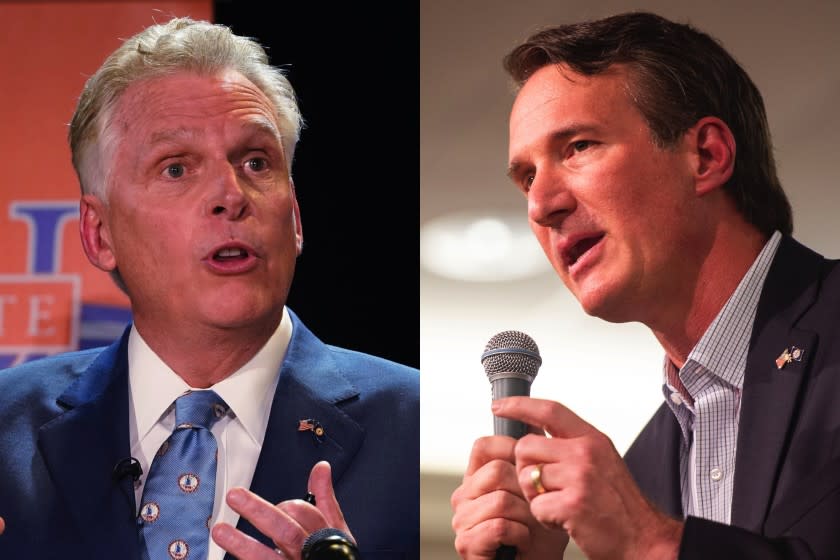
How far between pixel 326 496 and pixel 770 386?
101 cm

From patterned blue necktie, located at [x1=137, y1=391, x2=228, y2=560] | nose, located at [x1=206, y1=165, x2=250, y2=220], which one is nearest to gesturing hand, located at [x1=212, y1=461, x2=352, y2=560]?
patterned blue necktie, located at [x1=137, y1=391, x2=228, y2=560]

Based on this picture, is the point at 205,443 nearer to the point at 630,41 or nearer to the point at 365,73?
the point at 365,73

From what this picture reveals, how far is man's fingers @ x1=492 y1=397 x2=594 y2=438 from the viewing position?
2289mm

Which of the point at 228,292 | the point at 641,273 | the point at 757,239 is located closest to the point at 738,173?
the point at 757,239

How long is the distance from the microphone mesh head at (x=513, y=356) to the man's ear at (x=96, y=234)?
1065 millimetres

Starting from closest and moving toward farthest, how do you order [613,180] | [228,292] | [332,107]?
[613,180], [228,292], [332,107]

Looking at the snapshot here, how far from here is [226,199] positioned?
2809mm

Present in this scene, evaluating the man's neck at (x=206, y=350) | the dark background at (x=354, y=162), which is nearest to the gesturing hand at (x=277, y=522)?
the man's neck at (x=206, y=350)

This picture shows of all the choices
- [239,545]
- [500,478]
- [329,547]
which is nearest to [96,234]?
[239,545]

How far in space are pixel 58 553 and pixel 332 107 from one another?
1339mm

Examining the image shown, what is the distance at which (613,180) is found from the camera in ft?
8.72

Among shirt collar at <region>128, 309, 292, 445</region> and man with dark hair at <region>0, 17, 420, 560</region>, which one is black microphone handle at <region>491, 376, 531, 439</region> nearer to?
man with dark hair at <region>0, 17, 420, 560</region>

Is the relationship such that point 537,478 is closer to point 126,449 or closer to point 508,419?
point 508,419

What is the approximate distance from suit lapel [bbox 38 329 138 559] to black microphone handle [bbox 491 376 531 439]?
37.0 inches
